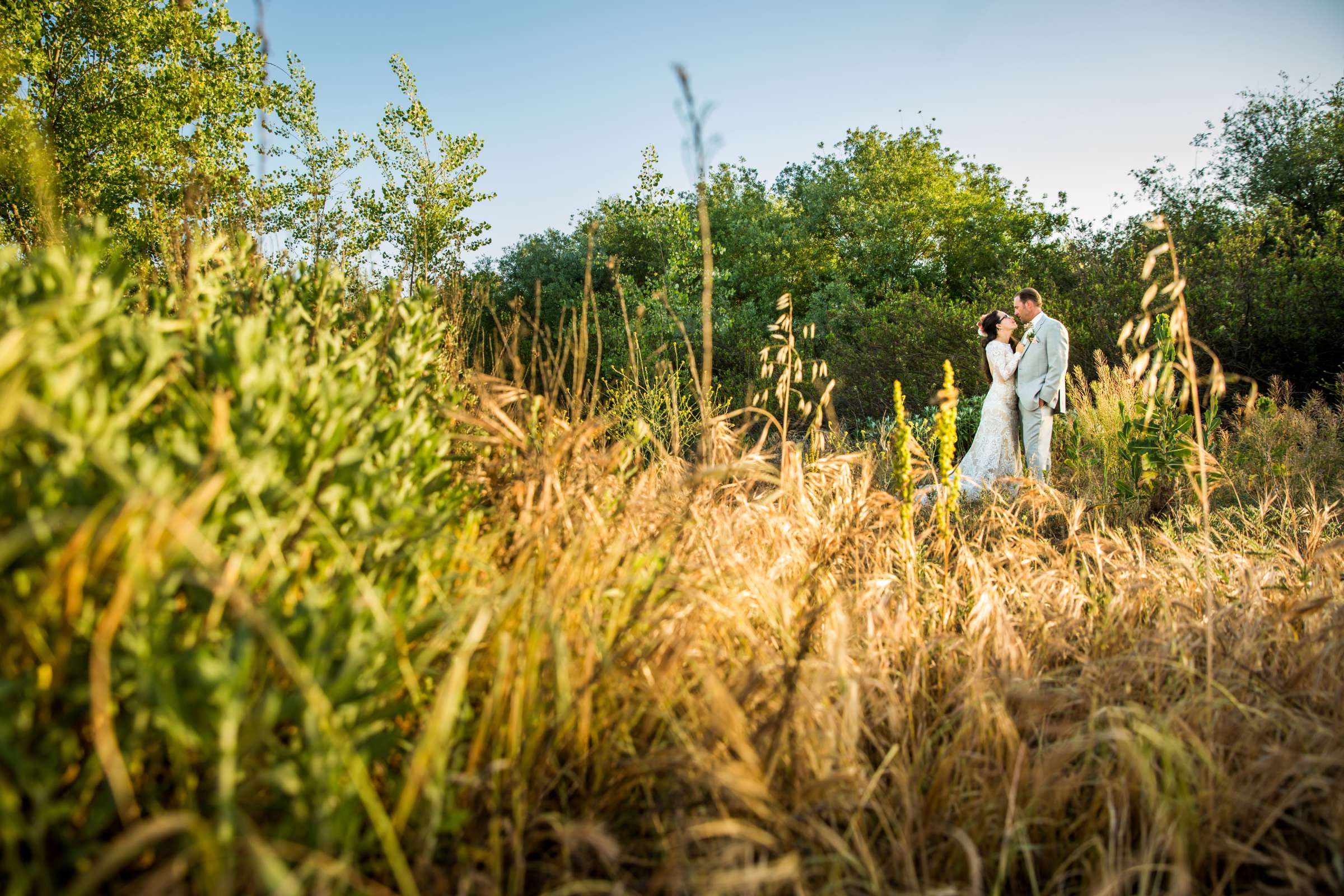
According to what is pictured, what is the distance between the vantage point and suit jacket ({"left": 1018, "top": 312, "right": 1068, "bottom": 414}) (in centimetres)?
627

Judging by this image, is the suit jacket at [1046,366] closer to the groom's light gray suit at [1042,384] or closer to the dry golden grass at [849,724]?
the groom's light gray suit at [1042,384]

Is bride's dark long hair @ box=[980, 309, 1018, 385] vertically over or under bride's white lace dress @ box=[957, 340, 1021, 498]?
over

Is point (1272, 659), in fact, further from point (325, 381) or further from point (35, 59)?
point (35, 59)

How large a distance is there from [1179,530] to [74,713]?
15.4ft

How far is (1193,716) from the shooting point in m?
1.74

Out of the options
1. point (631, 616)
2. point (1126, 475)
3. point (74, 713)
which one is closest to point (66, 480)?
point (74, 713)

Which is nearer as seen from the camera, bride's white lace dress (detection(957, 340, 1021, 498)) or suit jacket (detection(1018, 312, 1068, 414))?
suit jacket (detection(1018, 312, 1068, 414))

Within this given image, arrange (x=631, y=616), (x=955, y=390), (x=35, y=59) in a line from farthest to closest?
(x=35, y=59), (x=955, y=390), (x=631, y=616)

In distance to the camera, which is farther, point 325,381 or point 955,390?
point 955,390

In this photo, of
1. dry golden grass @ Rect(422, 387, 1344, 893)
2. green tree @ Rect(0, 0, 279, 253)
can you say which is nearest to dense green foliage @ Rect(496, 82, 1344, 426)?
dry golden grass @ Rect(422, 387, 1344, 893)

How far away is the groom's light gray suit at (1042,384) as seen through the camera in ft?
20.6

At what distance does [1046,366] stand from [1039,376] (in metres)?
0.12

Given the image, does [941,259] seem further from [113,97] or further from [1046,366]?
[113,97]

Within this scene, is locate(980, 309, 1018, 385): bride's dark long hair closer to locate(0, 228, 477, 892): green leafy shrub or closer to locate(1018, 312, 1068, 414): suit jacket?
locate(1018, 312, 1068, 414): suit jacket
